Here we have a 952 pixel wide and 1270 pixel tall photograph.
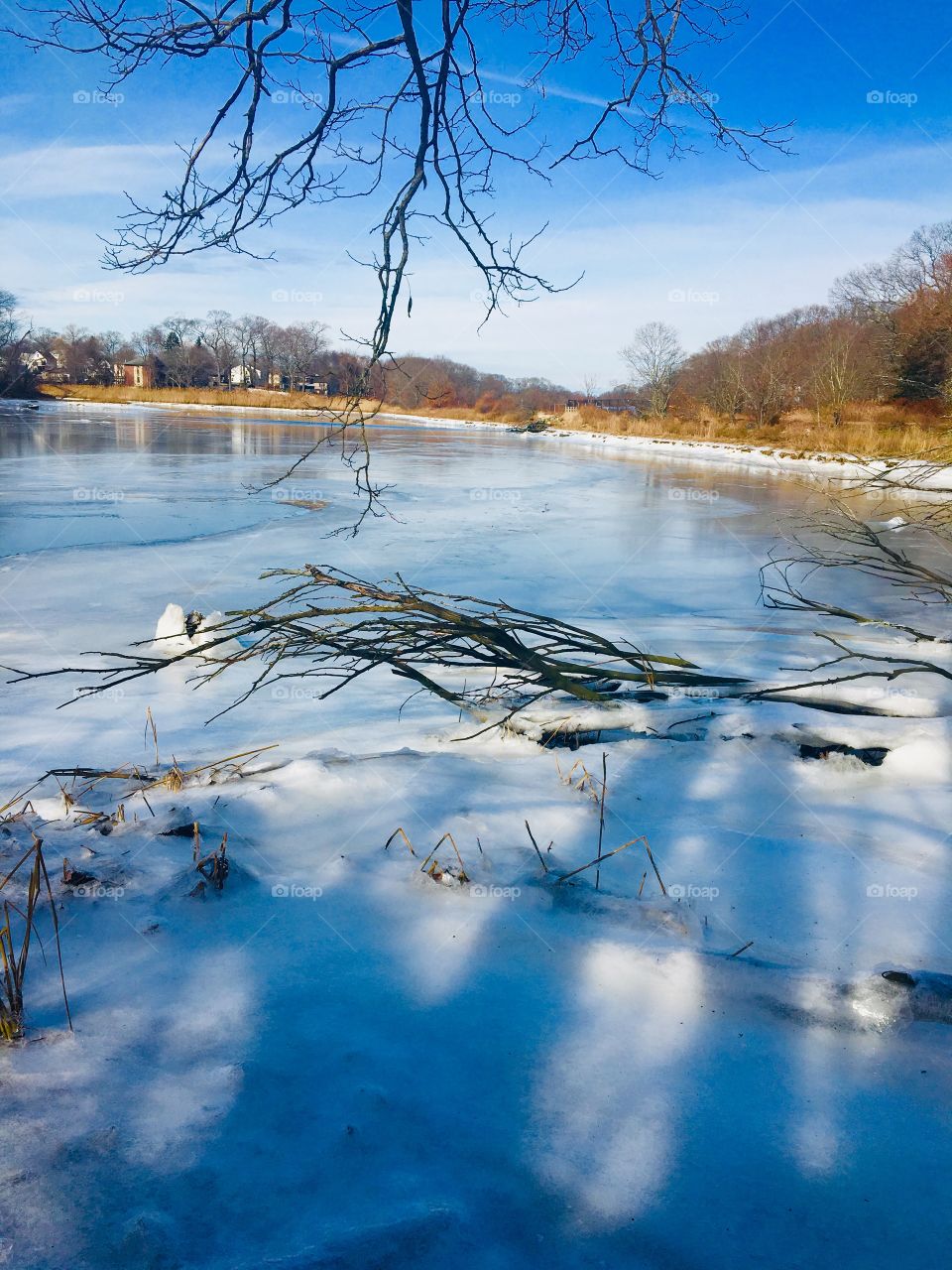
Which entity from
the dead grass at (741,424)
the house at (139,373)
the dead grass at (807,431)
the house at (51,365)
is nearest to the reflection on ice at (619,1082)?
the dead grass at (741,424)

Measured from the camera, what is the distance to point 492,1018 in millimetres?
1885

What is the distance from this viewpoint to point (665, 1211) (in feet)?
4.73

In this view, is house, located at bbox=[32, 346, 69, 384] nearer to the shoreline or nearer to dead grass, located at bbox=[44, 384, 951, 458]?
dead grass, located at bbox=[44, 384, 951, 458]

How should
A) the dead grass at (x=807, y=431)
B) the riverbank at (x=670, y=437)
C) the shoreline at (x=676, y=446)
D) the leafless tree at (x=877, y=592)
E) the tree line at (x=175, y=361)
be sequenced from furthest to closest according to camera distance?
the tree line at (x=175, y=361) → the dead grass at (x=807, y=431) → the shoreline at (x=676, y=446) → the riverbank at (x=670, y=437) → the leafless tree at (x=877, y=592)

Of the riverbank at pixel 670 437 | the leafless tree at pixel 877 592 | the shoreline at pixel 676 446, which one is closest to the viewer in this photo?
the leafless tree at pixel 877 592

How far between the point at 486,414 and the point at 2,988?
73.9 metres

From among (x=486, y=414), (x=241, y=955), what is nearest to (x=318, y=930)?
(x=241, y=955)

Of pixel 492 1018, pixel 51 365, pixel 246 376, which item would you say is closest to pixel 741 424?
pixel 492 1018

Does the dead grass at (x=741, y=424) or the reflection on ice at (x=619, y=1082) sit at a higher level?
the dead grass at (x=741, y=424)

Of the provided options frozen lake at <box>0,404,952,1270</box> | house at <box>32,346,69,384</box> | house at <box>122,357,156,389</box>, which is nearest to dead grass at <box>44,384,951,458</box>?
frozen lake at <box>0,404,952,1270</box>

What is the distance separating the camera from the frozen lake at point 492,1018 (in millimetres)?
1400

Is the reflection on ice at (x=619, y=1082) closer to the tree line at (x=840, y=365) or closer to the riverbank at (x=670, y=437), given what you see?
the riverbank at (x=670, y=437)

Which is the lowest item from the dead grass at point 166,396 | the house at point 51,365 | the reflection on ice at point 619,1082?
the reflection on ice at point 619,1082

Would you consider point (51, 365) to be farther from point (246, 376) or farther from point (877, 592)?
point (877, 592)
